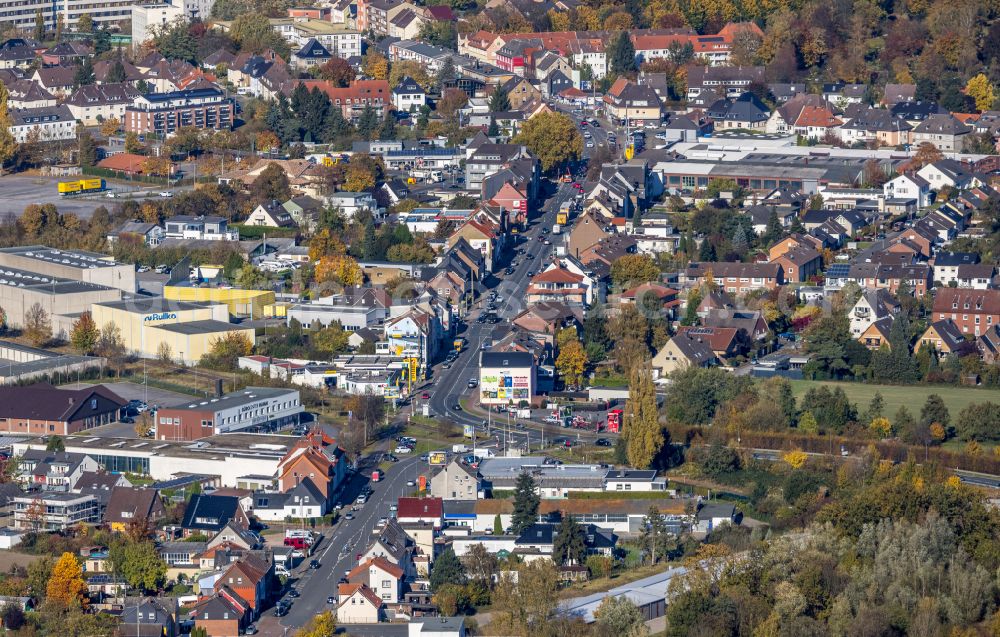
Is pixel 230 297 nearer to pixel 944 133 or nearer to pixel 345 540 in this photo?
pixel 345 540

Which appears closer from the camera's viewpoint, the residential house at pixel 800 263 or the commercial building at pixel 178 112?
the residential house at pixel 800 263

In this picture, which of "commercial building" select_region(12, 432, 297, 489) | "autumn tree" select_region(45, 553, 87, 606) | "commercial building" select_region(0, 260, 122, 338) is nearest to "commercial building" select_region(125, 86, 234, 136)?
"commercial building" select_region(0, 260, 122, 338)

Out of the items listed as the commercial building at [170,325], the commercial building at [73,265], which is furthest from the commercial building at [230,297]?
the commercial building at [73,265]

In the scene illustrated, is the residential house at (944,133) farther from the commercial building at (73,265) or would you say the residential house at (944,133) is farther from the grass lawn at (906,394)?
the commercial building at (73,265)

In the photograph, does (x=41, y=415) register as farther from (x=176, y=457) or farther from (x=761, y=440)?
(x=761, y=440)

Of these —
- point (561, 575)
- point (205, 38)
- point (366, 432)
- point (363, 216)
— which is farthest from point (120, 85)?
point (561, 575)

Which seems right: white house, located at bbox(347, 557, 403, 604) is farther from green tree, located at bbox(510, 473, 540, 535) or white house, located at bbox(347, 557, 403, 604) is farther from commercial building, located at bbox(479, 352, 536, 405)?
commercial building, located at bbox(479, 352, 536, 405)
